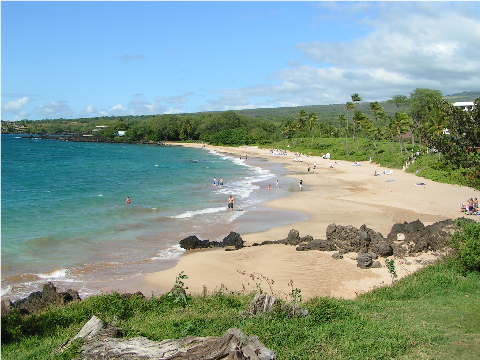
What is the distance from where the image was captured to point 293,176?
53.7m

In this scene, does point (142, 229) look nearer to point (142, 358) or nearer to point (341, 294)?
point (341, 294)

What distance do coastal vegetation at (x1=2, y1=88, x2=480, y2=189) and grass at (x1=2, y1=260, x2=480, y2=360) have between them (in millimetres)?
3951

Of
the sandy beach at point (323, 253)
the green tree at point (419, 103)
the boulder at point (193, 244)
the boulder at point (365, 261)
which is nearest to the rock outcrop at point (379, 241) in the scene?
the boulder at point (365, 261)

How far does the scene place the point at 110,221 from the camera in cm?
2877

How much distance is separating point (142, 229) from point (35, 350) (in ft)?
59.0

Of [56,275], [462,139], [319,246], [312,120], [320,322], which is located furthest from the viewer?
[312,120]

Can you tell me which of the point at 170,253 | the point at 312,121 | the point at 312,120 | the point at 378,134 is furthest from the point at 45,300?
the point at 312,121

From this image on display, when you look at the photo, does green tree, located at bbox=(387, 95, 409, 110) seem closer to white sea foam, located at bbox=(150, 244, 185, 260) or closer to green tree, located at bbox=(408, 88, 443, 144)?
green tree, located at bbox=(408, 88, 443, 144)

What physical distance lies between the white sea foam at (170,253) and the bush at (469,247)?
1176cm

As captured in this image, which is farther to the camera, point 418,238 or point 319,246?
point 319,246

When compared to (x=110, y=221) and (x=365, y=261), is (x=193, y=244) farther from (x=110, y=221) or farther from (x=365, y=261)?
(x=110, y=221)

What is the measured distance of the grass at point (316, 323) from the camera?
25.9 feet

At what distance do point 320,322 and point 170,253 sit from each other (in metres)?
12.9

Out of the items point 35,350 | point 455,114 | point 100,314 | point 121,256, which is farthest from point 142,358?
point 121,256
